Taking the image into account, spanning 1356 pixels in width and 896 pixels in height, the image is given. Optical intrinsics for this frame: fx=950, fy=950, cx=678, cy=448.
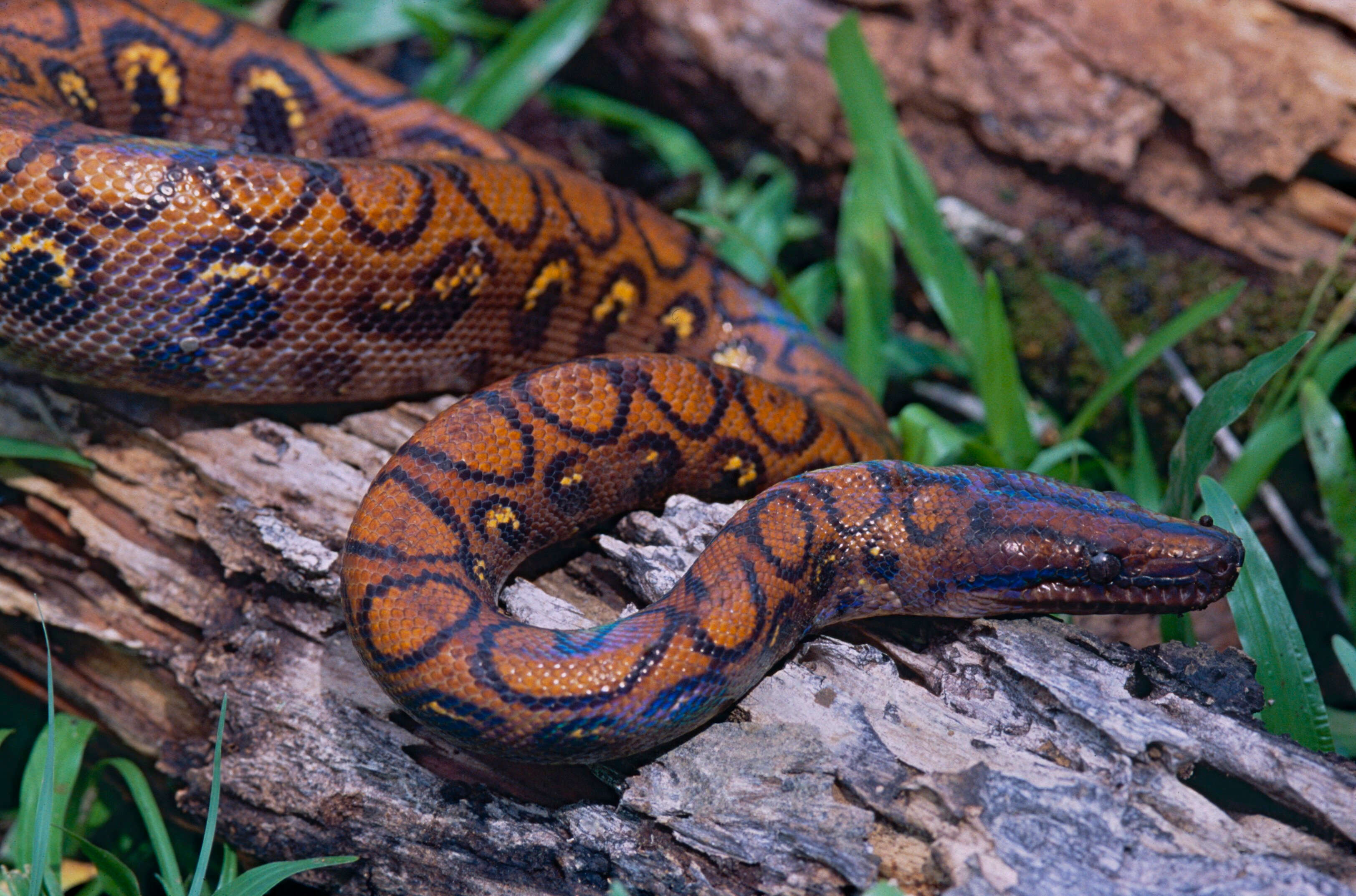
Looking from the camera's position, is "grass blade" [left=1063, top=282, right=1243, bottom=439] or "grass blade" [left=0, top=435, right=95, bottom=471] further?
"grass blade" [left=1063, top=282, right=1243, bottom=439]

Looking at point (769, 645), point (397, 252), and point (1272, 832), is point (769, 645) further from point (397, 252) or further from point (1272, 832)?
point (397, 252)

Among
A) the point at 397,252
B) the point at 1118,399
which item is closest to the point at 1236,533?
the point at 1118,399

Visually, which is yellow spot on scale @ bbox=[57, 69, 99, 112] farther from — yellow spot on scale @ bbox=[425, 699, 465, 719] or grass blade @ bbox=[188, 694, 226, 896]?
yellow spot on scale @ bbox=[425, 699, 465, 719]

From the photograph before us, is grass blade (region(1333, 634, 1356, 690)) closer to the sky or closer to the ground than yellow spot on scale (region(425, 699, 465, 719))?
closer to the sky

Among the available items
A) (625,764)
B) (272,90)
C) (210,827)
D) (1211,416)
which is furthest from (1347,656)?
(272,90)

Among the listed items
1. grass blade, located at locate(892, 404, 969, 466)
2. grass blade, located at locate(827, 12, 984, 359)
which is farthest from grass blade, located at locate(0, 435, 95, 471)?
grass blade, located at locate(827, 12, 984, 359)

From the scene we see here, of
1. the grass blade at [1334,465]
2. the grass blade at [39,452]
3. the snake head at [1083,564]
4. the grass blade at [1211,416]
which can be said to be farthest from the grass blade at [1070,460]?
the grass blade at [39,452]
